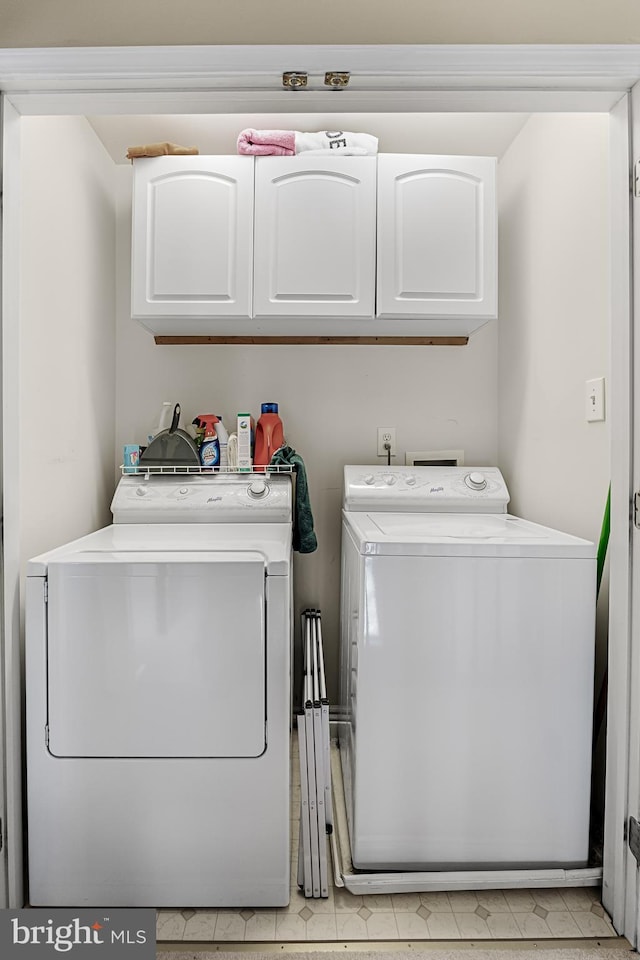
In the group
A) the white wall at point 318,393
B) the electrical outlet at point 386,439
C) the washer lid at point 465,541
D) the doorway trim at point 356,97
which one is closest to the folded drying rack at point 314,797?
the washer lid at point 465,541

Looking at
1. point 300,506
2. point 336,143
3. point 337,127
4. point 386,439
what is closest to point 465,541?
point 300,506

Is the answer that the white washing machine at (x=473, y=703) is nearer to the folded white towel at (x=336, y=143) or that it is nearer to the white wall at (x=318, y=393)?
the white wall at (x=318, y=393)

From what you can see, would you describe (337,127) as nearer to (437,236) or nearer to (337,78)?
(437,236)

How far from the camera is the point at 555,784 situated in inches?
59.7

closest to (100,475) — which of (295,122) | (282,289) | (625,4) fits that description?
(282,289)

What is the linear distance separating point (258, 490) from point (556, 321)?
4.05ft

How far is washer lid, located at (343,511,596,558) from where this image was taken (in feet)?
4.94

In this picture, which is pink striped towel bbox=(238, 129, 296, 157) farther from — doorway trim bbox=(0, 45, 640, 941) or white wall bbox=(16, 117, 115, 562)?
doorway trim bbox=(0, 45, 640, 941)

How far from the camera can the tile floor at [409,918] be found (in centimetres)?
138

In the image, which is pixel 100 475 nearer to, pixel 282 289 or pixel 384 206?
pixel 282 289

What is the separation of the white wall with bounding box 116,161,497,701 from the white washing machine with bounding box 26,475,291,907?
3.75ft

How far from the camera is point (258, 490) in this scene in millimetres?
2229

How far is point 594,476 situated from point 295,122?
1.74 meters

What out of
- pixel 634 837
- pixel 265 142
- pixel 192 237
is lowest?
pixel 634 837
